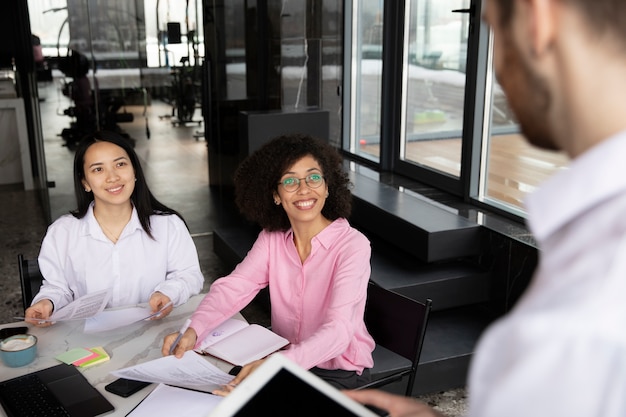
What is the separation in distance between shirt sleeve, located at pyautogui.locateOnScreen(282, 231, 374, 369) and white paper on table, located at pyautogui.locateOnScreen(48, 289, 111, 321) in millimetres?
555

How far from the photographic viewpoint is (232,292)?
7.15ft

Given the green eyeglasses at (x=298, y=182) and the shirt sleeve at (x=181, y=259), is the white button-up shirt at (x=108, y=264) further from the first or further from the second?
the green eyeglasses at (x=298, y=182)

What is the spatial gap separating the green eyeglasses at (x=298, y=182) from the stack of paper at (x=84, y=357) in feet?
2.60

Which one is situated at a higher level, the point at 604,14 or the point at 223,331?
the point at 604,14

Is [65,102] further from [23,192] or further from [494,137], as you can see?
[494,137]

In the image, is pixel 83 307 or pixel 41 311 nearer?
pixel 83 307

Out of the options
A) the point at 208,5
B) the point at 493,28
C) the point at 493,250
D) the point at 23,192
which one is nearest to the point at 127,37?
the point at 208,5

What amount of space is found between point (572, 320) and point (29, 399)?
58.5 inches

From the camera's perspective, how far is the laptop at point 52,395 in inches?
61.6

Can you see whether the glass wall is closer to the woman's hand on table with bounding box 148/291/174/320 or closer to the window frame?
the window frame

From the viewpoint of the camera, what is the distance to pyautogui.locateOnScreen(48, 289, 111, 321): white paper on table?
1.83 meters

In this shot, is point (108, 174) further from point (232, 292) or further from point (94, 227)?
point (232, 292)

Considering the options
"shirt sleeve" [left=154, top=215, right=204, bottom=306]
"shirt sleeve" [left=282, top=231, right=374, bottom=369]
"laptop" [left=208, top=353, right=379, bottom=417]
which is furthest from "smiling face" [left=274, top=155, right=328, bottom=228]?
"laptop" [left=208, top=353, right=379, bottom=417]

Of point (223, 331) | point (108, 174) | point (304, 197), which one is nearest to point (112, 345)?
point (223, 331)
